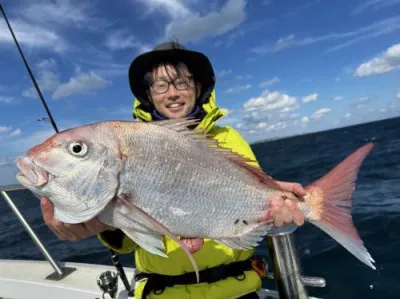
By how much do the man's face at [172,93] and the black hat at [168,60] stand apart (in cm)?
14

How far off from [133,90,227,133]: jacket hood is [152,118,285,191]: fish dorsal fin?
103cm

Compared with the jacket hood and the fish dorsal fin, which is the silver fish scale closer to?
the fish dorsal fin

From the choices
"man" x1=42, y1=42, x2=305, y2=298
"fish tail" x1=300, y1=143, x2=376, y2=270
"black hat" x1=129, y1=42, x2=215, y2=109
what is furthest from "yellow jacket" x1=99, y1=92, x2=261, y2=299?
"black hat" x1=129, y1=42, x2=215, y2=109

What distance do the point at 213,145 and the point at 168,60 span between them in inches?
61.6

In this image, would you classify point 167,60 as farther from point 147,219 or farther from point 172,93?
point 147,219

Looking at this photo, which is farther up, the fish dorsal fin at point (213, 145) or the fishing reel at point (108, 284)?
the fish dorsal fin at point (213, 145)

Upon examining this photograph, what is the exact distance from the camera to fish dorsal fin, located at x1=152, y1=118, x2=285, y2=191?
7.74ft

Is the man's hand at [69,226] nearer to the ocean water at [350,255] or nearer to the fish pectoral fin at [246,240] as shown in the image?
the fish pectoral fin at [246,240]

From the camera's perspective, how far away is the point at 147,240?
2170 mm

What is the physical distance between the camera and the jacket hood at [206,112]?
3.59 m

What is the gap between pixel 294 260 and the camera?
309cm

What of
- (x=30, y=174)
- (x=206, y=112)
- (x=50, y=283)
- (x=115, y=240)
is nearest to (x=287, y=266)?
(x=115, y=240)

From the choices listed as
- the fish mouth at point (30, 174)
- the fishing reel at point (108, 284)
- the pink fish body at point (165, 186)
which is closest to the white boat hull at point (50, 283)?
the fishing reel at point (108, 284)

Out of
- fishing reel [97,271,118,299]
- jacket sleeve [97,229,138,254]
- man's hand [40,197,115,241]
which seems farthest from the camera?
fishing reel [97,271,118,299]
